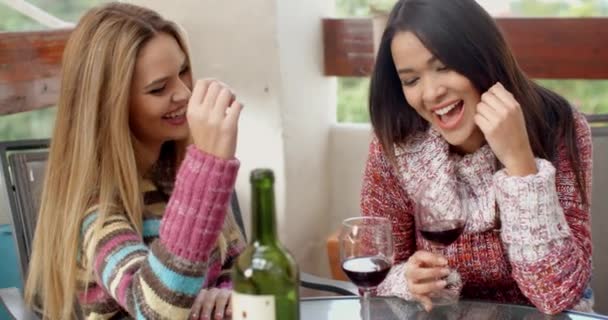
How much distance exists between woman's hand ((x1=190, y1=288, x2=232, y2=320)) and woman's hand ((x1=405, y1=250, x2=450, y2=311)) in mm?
325

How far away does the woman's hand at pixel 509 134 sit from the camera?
1.53 metres

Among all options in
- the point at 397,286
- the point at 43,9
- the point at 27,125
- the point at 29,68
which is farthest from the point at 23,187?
the point at 397,286

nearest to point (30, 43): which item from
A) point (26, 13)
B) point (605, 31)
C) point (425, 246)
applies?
point (26, 13)

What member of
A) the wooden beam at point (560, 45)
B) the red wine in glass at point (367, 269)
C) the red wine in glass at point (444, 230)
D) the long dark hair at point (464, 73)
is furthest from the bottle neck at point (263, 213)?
the wooden beam at point (560, 45)

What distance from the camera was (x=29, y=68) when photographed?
7.39ft

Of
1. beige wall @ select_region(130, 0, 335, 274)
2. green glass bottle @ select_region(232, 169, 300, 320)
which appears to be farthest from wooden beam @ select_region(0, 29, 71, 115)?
green glass bottle @ select_region(232, 169, 300, 320)

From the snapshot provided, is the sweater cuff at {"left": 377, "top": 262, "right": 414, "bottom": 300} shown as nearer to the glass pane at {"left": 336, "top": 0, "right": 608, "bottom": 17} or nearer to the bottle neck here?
the bottle neck

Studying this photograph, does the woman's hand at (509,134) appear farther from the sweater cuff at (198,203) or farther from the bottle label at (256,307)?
the bottle label at (256,307)

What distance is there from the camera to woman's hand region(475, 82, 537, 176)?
5.03ft

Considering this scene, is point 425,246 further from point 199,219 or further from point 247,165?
point 247,165

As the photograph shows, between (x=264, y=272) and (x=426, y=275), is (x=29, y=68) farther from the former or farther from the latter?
(x=264, y=272)

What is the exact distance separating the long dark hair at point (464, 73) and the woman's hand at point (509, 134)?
0.42 ft

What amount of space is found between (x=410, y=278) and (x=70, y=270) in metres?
0.58

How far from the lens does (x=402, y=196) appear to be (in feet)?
6.10
